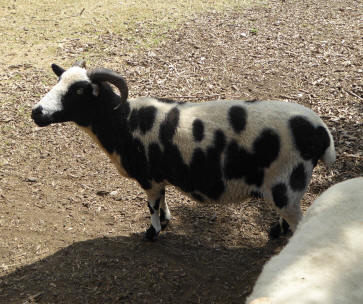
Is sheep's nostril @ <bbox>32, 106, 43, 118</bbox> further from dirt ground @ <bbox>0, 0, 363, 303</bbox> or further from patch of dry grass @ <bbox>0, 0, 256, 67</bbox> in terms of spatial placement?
patch of dry grass @ <bbox>0, 0, 256, 67</bbox>

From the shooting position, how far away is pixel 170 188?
6.52 m

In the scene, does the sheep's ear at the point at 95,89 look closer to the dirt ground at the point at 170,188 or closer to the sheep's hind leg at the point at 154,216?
the sheep's hind leg at the point at 154,216

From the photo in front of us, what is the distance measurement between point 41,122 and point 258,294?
10.8 feet

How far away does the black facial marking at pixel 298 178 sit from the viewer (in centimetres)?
442

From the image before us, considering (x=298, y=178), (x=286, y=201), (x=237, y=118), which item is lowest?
(x=286, y=201)

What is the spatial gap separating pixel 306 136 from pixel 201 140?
1.09 metres

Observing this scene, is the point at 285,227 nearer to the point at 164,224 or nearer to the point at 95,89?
the point at 164,224

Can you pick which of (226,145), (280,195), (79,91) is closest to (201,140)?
(226,145)

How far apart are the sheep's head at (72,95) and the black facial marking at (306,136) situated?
6.31ft

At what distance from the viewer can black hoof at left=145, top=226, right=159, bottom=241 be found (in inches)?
217

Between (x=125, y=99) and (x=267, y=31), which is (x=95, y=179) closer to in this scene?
(x=125, y=99)

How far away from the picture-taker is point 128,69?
9109 mm

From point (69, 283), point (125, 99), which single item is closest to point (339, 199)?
point (125, 99)

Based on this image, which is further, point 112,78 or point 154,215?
point 154,215
